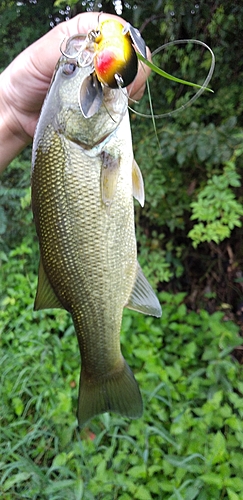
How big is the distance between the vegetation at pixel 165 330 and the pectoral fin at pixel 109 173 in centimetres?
91

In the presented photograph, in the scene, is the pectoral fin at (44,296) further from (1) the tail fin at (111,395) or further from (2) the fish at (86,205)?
(1) the tail fin at (111,395)

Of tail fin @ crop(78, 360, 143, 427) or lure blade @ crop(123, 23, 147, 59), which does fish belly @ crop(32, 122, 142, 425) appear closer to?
tail fin @ crop(78, 360, 143, 427)

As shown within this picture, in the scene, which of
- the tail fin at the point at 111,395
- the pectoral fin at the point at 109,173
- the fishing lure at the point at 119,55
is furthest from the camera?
the tail fin at the point at 111,395

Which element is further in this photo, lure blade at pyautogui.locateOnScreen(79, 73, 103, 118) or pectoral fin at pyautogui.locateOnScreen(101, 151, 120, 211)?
pectoral fin at pyautogui.locateOnScreen(101, 151, 120, 211)

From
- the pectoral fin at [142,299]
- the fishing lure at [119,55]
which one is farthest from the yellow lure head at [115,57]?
the pectoral fin at [142,299]

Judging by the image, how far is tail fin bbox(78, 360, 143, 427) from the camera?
1.30 m

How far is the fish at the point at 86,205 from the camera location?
0.94 meters

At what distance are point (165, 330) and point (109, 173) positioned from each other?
5.22ft

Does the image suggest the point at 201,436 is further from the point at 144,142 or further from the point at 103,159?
the point at 144,142

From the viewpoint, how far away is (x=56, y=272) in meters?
1.09

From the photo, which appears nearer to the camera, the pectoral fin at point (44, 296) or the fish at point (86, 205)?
the fish at point (86, 205)

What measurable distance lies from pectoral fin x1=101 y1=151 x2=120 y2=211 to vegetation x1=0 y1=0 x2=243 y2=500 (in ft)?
2.99

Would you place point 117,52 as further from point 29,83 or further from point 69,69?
point 29,83

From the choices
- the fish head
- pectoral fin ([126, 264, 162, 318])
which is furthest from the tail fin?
the fish head
